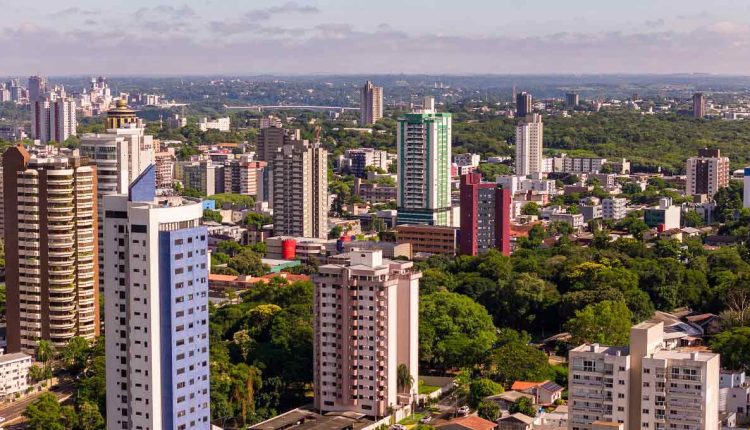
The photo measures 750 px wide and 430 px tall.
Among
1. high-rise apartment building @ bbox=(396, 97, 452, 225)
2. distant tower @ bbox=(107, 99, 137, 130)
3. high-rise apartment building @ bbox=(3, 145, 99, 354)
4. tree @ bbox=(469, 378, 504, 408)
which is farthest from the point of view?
high-rise apartment building @ bbox=(396, 97, 452, 225)

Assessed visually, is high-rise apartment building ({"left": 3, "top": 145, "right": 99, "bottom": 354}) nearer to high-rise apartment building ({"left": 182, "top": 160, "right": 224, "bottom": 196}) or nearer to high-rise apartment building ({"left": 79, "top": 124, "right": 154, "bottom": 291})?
high-rise apartment building ({"left": 79, "top": 124, "right": 154, "bottom": 291})

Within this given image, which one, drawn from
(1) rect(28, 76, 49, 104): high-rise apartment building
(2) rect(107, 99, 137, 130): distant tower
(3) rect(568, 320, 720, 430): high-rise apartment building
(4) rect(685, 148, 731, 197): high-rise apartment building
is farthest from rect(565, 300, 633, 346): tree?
(1) rect(28, 76, 49, 104): high-rise apartment building

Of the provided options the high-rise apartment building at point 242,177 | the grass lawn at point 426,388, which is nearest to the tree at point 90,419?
the grass lawn at point 426,388

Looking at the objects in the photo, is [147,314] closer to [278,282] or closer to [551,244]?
[278,282]

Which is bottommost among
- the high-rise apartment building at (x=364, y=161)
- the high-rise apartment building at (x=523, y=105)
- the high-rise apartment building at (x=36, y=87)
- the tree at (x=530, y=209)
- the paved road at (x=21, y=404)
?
the paved road at (x=21, y=404)

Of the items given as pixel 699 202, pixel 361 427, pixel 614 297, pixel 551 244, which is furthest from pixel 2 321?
pixel 699 202

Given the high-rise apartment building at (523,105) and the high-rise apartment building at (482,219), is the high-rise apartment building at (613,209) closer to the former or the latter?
the high-rise apartment building at (482,219)
